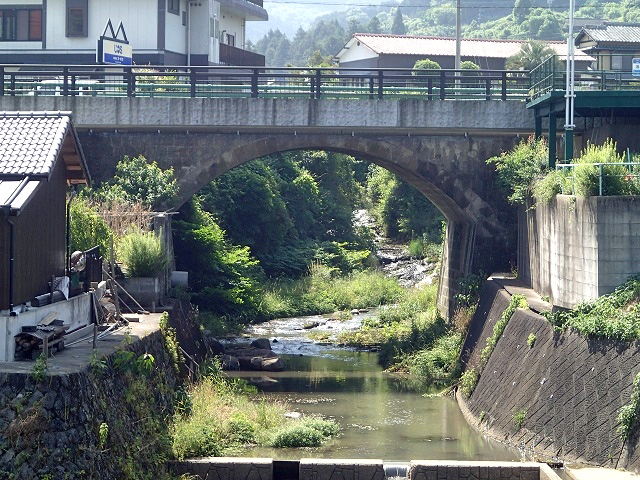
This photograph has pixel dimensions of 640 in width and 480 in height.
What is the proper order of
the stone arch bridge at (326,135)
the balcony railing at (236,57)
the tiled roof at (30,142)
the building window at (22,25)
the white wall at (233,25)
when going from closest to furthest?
1. the tiled roof at (30,142)
2. the stone arch bridge at (326,135)
3. the building window at (22,25)
4. the balcony railing at (236,57)
5. the white wall at (233,25)

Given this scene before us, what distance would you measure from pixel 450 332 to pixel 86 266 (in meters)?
13.2

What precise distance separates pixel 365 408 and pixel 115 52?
1697 centimetres

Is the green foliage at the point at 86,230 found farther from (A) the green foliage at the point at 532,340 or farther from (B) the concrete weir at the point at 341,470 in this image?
(A) the green foliage at the point at 532,340

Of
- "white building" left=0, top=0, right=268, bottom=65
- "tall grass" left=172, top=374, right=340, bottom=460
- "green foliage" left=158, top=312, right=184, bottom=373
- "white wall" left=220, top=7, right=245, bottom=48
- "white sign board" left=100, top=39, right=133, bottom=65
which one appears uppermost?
"white wall" left=220, top=7, right=245, bottom=48

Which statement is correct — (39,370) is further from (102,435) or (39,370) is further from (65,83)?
(65,83)

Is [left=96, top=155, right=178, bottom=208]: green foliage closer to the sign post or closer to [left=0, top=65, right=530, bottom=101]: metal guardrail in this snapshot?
[left=0, top=65, right=530, bottom=101]: metal guardrail

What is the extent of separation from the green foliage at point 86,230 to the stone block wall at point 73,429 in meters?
7.96

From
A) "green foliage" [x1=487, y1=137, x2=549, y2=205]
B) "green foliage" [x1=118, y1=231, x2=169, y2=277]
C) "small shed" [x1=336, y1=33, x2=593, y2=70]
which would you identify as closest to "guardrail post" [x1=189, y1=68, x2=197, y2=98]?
"green foliage" [x1=118, y1=231, x2=169, y2=277]

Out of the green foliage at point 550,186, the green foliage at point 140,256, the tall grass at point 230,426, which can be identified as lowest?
the tall grass at point 230,426

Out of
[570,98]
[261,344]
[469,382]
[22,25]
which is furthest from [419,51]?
[469,382]

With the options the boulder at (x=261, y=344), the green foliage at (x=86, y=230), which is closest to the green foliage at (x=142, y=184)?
the green foliage at (x=86, y=230)

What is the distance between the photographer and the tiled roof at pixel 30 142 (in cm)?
1930

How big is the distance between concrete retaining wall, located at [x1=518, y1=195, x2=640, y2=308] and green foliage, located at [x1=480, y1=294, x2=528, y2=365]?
72 cm

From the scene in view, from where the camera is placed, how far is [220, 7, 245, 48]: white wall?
51356 millimetres
